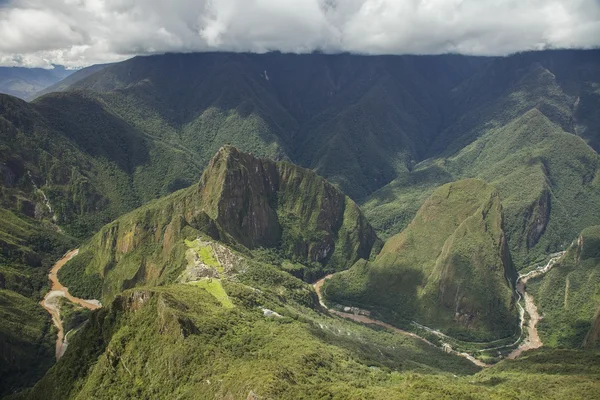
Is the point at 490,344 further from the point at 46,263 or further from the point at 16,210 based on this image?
the point at 16,210

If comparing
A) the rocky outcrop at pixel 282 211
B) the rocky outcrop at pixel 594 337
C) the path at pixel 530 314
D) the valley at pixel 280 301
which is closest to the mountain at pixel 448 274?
the valley at pixel 280 301

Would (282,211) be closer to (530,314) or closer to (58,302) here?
(58,302)

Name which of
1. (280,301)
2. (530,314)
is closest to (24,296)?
(280,301)

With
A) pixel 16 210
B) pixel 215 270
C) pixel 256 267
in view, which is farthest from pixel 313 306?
pixel 16 210

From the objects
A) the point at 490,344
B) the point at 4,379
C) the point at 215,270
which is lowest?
the point at 4,379

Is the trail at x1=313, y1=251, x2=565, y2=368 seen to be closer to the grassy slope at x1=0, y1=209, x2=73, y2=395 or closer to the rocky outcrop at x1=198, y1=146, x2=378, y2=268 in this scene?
the rocky outcrop at x1=198, y1=146, x2=378, y2=268

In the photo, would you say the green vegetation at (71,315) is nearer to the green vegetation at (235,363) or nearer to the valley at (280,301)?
the valley at (280,301)
